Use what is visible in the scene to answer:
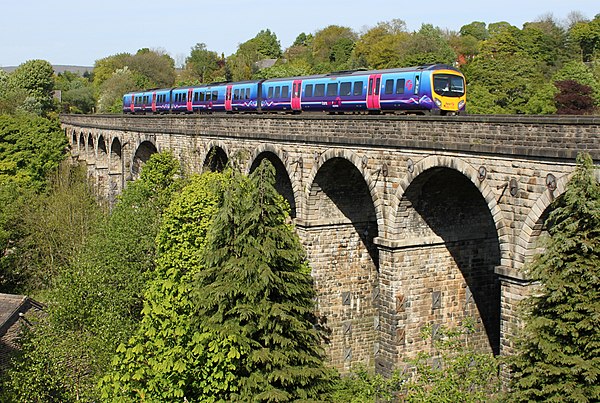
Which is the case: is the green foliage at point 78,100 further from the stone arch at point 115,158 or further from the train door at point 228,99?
the train door at point 228,99

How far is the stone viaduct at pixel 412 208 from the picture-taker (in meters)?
16.6

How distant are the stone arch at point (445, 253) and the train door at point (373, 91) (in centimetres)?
620

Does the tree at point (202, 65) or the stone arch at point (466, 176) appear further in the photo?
the tree at point (202, 65)

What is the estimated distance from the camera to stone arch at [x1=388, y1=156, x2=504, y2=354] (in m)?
21.0

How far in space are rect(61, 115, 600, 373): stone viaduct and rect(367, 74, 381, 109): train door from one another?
312 cm

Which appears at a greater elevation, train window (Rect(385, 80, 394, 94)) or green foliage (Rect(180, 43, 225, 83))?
green foliage (Rect(180, 43, 225, 83))

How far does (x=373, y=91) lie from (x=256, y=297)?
39.4 feet

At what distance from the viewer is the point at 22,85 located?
96188 millimetres

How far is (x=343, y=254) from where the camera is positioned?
85.9 ft

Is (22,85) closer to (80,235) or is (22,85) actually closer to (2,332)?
(80,235)

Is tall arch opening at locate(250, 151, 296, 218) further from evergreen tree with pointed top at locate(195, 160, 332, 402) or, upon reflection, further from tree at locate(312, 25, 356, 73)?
tree at locate(312, 25, 356, 73)

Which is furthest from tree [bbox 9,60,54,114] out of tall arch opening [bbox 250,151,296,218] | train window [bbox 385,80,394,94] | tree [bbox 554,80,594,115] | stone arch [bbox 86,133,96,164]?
train window [bbox 385,80,394,94]

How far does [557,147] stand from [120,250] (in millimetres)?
17068

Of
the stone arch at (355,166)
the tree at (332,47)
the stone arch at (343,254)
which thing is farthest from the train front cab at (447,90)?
the tree at (332,47)
